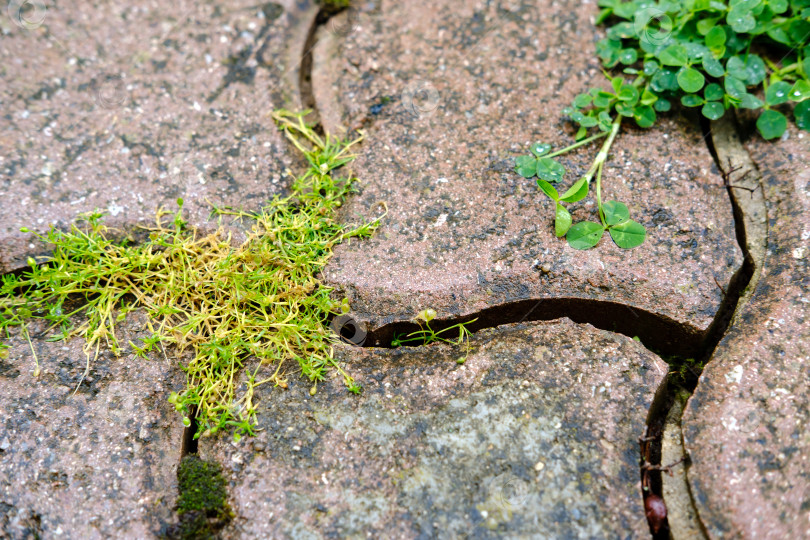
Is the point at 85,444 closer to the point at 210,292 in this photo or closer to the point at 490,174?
the point at 210,292

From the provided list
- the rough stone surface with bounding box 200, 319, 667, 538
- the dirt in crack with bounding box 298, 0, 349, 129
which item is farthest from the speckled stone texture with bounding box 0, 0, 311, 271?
the rough stone surface with bounding box 200, 319, 667, 538

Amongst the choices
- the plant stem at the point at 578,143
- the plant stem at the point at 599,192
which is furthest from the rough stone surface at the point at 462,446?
the plant stem at the point at 578,143

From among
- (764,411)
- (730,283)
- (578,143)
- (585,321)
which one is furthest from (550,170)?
(764,411)

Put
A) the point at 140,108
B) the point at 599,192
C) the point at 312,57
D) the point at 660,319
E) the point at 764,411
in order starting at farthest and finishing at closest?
the point at 312,57 < the point at 140,108 < the point at 599,192 < the point at 660,319 < the point at 764,411

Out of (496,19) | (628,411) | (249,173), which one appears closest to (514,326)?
(628,411)

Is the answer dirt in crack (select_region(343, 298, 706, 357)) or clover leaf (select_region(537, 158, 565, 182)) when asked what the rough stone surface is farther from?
clover leaf (select_region(537, 158, 565, 182))

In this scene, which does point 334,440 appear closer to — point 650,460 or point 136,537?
point 136,537

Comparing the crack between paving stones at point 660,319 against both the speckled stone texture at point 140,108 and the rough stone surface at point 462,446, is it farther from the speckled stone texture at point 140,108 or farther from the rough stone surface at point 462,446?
the speckled stone texture at point 140,108
